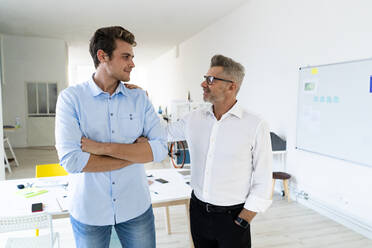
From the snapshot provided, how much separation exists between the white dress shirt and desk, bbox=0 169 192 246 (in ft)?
2.07

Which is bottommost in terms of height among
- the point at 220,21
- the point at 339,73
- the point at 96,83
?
the point at 96,83

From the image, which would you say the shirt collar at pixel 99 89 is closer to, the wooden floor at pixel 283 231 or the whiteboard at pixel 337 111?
the wooden floor at pixel 283 231

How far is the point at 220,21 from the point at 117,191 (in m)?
5.64

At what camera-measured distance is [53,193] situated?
2080 millimetres

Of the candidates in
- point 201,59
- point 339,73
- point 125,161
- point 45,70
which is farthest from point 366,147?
point 45,70

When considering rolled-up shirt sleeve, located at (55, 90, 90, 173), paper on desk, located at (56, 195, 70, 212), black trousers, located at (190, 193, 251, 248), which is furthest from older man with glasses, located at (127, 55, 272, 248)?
paper on desk, located at (56, 195, 70, 212)

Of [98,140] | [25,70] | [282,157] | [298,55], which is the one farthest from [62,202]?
[25,70]

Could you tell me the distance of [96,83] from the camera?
132 cm

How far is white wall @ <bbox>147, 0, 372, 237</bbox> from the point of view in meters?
3.01

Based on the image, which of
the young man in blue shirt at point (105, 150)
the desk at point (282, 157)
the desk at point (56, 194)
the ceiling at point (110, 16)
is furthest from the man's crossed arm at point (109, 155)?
the ceiling at point (110, 16)

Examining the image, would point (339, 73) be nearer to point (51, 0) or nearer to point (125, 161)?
point (125, 161)

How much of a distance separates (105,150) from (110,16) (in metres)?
5.54

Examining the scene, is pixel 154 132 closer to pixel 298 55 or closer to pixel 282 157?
pixel 298 55

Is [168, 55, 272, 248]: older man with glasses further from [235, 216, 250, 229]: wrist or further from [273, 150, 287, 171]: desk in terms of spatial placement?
[273, 150, 287, 171]: desk
